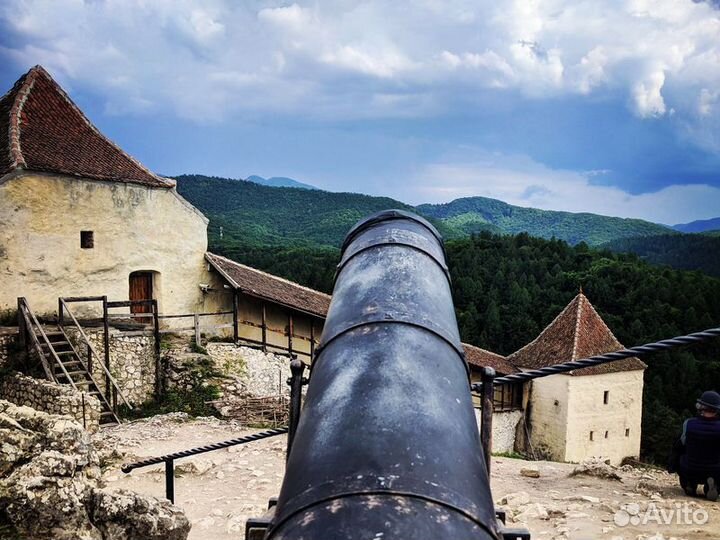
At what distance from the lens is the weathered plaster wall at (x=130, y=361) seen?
1495cm

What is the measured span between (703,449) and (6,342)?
13572 mm

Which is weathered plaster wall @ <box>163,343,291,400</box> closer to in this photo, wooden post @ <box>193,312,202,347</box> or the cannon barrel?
wooden post @ <box>193,312,202,347</box>

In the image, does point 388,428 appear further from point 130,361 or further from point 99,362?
point 130,361

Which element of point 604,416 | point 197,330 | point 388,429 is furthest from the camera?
point 604,416

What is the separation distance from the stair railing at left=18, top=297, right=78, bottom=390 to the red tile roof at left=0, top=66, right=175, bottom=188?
3145 mm

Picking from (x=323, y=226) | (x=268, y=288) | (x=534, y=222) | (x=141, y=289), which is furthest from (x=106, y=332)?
(x=534, y=222)

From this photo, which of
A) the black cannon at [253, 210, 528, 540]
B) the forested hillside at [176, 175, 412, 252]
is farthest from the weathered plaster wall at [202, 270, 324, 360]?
the forested hillside at [176, 175, 412, 252]

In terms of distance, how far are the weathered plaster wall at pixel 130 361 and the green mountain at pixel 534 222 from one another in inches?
3135

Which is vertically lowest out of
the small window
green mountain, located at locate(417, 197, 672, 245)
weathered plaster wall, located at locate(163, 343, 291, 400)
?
weathered plaster wall, located at locate(163, 343, 291, 400)

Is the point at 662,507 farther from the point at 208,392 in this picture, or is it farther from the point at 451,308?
the point at 208,392

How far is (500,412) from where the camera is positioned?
23969 millimetres

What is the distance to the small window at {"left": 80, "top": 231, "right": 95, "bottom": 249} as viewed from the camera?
1576 cm

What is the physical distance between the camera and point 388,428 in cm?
207

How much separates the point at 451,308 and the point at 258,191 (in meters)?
88.3
